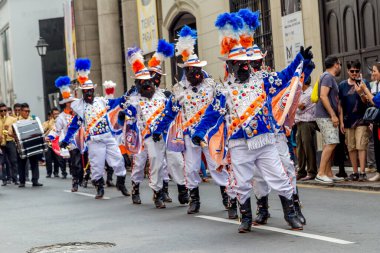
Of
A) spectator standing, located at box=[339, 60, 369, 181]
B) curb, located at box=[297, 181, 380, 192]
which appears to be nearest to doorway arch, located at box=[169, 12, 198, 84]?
spectator standing, located at box=[339, 60, 369, 181]

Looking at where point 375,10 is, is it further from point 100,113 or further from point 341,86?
point 100,113

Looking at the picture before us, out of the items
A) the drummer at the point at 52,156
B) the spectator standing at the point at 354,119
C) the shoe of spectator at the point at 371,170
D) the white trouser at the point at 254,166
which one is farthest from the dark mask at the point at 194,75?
the drummer at the point at 52,156

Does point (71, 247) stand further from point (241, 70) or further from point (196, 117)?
point (196, 117)

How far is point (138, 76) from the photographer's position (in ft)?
47.8

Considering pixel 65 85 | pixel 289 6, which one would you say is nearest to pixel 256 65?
pixel 65 85

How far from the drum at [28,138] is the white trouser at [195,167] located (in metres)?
9.90

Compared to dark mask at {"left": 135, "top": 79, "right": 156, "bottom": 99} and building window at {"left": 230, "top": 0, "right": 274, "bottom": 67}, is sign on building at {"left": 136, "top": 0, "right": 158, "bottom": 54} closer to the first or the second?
building window at {"left": 230, "top": 0, "right": 274, "bottom": 67}

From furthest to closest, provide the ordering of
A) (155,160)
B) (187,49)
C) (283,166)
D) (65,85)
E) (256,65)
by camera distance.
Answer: (65,85)
(155,160)
(187,49)
(256,65)
(283,166)

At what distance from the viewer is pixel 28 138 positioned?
2261 cm

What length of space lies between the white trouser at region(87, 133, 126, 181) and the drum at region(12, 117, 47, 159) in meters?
5.73

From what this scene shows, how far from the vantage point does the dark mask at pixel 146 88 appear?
1459 centimetres

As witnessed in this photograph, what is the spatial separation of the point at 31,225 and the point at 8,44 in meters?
53.8

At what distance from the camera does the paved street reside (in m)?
9.38

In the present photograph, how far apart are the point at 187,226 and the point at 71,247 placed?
5.41 feet
